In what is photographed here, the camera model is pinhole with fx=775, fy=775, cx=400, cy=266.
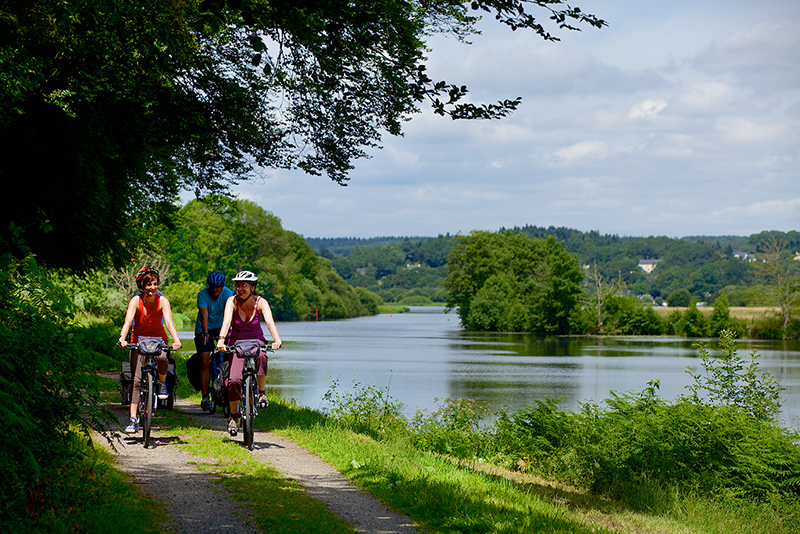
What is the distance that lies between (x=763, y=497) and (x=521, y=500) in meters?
7.79

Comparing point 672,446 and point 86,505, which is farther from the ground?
point 86,505

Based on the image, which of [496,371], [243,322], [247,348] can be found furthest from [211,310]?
[496,371]

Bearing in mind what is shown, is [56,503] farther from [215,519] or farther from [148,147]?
[148,147]

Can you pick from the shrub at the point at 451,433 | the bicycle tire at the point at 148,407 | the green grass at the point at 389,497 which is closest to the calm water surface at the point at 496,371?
the shrub at the point at 451,433

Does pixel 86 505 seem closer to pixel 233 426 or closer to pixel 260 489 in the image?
pixel 260 489

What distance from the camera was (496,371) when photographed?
116 ft

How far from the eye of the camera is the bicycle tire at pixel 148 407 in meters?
8.05

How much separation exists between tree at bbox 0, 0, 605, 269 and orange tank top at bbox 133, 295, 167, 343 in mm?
3521

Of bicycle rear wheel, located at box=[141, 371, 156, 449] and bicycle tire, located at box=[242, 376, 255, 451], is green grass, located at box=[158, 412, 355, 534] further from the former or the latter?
bicycle rear wheel, located at box=[141, 371, 156, 449]

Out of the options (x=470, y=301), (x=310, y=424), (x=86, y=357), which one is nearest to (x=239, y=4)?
(x=86, y=357)

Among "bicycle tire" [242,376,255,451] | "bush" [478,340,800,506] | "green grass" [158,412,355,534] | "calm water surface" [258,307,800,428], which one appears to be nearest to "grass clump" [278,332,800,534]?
"bush" [478,340,800,506]

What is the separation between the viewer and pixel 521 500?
6.94 m

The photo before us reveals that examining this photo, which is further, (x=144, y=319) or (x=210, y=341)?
(x=210, y=341)

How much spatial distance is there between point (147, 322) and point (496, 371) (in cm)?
2805
